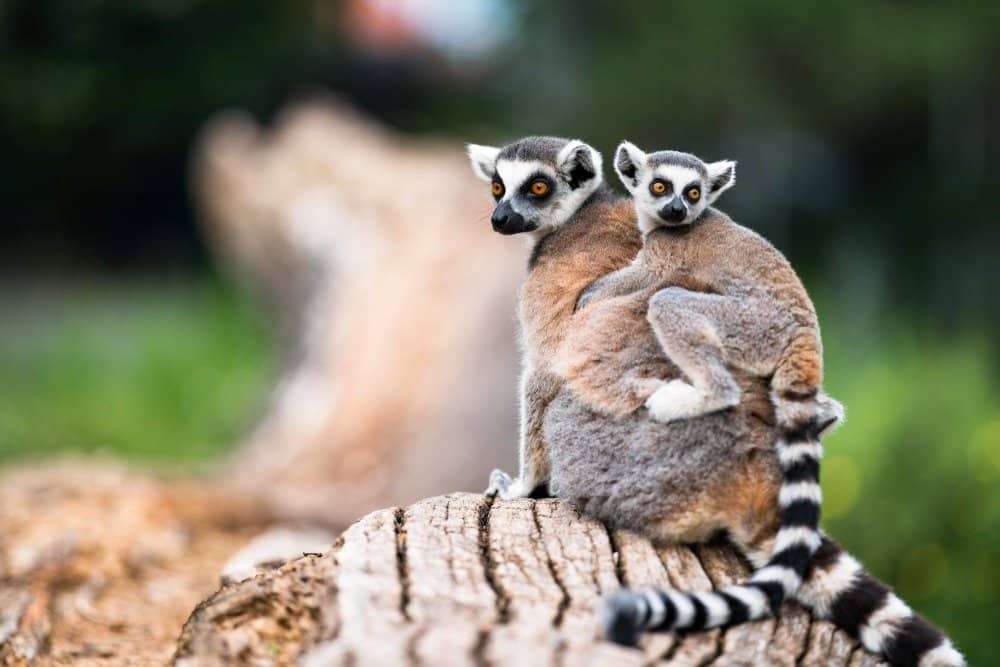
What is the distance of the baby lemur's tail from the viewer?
3.04 metres

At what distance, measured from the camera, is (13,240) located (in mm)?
18312

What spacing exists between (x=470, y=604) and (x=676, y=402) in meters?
0.90

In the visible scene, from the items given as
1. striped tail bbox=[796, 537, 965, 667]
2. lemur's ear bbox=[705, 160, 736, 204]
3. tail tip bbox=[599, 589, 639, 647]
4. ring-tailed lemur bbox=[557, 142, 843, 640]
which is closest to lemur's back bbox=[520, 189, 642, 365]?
ring-tailed lemur bbox=[557, 142, 843, 640]

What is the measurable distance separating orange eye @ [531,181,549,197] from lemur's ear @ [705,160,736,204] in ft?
2.04

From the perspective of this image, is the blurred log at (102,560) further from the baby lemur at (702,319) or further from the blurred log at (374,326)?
the baby lemur at (702,319)

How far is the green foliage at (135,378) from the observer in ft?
37.6

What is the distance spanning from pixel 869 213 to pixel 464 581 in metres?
14.7

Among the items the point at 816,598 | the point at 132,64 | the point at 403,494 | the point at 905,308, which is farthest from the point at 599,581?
the point at 132,64

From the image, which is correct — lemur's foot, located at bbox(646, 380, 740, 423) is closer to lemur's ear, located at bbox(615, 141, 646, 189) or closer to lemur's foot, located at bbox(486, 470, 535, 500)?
lemur's foot, located at bbox(486, 470, 535, 500)

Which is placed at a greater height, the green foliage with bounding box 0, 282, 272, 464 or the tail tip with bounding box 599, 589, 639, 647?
the green foliage with bounding box 0, 282, 272, 464

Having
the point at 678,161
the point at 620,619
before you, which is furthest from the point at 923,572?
the point at 620,619

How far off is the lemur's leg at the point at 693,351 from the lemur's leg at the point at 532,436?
1.50 ft

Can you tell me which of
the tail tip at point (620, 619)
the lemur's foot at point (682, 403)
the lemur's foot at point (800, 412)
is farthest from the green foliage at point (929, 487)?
the tail tip at point (620, 619)

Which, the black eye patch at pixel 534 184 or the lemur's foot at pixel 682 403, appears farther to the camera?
the black eye patch at pixel 534 184
